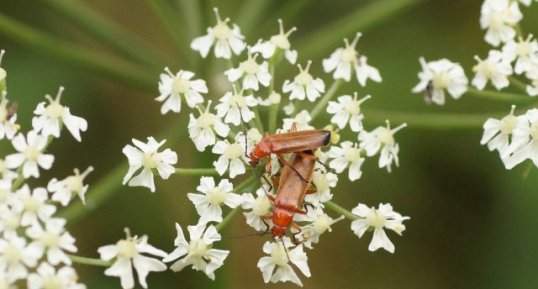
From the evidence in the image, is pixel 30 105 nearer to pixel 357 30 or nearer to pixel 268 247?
pixel 357 30

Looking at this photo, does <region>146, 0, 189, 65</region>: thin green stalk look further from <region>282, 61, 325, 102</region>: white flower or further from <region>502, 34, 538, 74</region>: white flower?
<region>502, 34, 538, 74</region>: white flower

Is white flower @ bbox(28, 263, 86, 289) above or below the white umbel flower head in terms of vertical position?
below

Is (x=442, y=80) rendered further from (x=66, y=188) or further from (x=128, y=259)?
(x=66, y=188)

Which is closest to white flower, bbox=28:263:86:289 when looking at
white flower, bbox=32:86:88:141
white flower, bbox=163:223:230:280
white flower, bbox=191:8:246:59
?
white flower, bbox=163:223:230:280

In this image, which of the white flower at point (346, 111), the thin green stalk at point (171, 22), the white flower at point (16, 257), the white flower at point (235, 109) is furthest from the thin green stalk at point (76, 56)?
the white flower at point (16, 257)

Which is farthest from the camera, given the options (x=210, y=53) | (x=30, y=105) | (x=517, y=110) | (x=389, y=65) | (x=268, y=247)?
(x=389, y=65)

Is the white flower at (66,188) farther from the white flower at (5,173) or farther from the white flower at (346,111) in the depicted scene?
the white flower at (346,111)

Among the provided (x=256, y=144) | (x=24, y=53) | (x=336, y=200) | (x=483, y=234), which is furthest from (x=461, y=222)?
(x=24, y=53)
